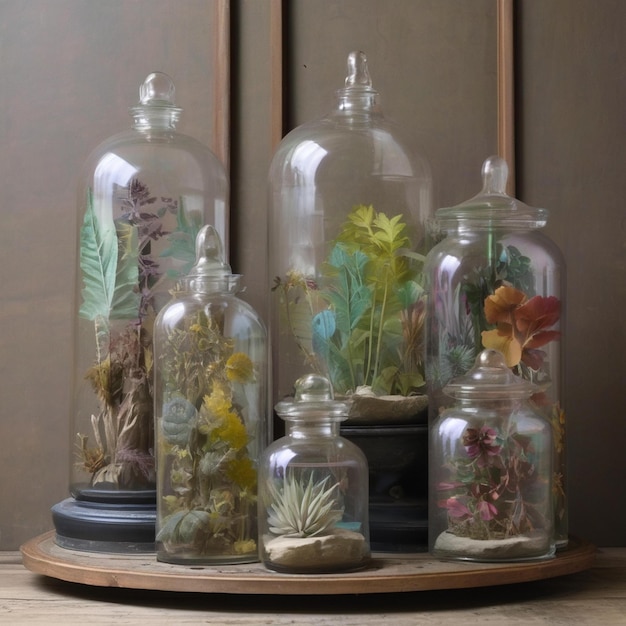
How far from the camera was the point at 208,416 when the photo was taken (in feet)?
3.64

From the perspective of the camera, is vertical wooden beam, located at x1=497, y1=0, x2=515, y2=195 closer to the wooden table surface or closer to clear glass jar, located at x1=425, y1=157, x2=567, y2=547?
clear glass jar, located at x1=425, y1=157, x2=567, y2=547

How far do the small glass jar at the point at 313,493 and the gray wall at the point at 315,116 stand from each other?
1.22 ft

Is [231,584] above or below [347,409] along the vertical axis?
below

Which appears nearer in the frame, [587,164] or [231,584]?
[231,584]

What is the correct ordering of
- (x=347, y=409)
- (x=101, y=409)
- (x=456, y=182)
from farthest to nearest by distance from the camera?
(x=456, y=182)
(x=101, y=409)
(x=347, y=409)

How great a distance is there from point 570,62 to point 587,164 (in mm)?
145

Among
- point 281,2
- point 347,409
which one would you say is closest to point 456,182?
point 281,2

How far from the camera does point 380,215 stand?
1270 mm

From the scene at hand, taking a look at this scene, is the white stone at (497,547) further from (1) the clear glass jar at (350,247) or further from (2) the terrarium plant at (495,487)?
(1) the clear glass jar at (350,247)

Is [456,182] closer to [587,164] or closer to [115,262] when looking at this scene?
[587,164]

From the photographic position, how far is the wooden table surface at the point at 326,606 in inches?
39.1

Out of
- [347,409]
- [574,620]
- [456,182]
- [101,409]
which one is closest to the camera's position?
[574,620]

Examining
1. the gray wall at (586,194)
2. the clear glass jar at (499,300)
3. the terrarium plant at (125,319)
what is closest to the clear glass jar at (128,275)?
the terrarium plant at (125,319)

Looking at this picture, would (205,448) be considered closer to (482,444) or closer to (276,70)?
(482,444)
